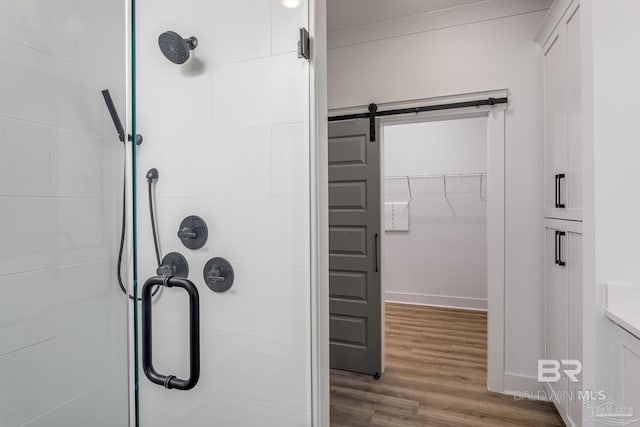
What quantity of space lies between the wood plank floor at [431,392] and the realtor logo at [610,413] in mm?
778

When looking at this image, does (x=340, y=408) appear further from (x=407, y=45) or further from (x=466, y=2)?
(x=466, y=2)

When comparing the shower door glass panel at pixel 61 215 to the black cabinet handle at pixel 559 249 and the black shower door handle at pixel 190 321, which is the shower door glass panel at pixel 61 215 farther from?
the black cabinet handle at pixel 559 249

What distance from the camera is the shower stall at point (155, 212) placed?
109 cm

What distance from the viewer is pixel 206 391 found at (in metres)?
1.42

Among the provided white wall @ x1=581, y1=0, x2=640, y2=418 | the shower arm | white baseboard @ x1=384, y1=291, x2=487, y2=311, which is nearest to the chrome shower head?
the shower arm

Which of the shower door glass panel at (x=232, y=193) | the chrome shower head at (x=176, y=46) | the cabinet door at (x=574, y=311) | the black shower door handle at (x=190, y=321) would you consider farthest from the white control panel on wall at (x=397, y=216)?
the black shower door handle at (x=190, y=321)

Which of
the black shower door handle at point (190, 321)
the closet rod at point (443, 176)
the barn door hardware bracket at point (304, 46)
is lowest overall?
the black shower door handle at point (190, 321)

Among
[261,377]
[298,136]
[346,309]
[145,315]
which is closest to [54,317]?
[145,315]

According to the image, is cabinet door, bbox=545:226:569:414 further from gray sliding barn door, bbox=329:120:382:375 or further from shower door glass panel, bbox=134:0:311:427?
shower door glass panel, bbox=134:0:311:427

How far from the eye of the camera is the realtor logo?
122 centimetres

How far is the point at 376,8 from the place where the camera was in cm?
253

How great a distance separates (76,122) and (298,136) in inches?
31.5

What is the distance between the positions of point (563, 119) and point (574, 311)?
108 centimetres

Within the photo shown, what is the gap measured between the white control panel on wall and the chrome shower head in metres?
3.61
